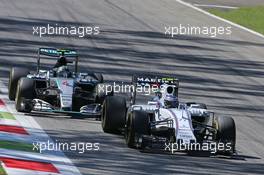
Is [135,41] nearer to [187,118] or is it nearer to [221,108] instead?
[221,108]

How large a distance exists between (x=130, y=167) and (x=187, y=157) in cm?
159

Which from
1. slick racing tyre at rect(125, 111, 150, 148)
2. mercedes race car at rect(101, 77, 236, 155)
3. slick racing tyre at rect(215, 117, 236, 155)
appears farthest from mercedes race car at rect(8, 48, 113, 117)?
slick racing tyre at rect(215, 117, 236, 155)

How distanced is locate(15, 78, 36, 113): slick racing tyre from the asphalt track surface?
1.65 feet

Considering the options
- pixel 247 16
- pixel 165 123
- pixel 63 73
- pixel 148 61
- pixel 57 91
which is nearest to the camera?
pixel 165 123

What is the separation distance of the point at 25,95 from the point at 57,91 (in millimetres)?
699

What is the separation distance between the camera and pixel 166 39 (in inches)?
1398

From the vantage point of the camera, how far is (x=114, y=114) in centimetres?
1844

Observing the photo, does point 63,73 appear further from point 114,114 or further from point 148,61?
point 148,61

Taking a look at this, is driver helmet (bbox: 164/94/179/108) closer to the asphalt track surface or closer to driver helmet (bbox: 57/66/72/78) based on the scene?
the asphalt track surface

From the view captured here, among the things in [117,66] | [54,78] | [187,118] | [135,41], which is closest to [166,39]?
[135,41]

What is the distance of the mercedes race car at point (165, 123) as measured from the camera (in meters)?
17.4

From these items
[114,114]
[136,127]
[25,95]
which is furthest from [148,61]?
[136,127]

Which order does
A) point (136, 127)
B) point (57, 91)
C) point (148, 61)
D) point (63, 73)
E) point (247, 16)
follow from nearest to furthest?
point (136, 127)
point (57, 91)
point (63, 73)
point (148, 61)
point (247, 16)

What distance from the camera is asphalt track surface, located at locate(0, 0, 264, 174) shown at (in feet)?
55.4
